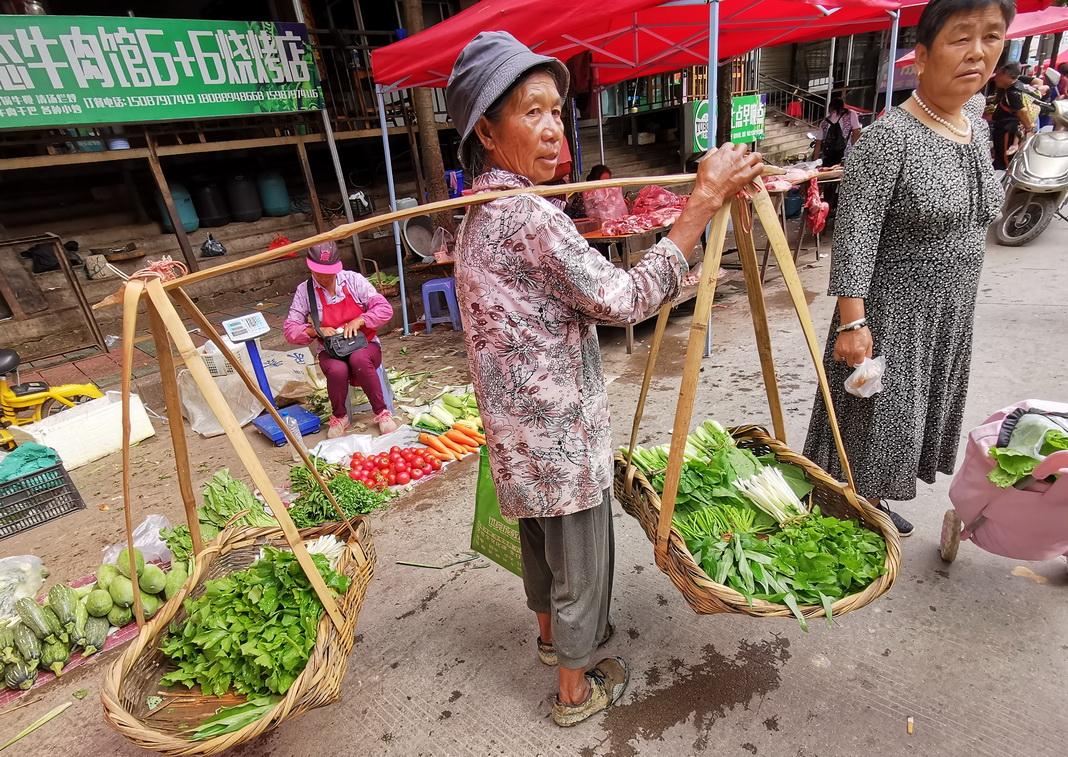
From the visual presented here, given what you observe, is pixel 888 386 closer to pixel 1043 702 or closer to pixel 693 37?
pixel 1043 702

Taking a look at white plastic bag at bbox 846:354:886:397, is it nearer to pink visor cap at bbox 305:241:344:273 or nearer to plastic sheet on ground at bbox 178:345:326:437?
pink visor cap at bbox 305:241:344:273

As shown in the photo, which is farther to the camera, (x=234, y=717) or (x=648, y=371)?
(x=648, y=371)

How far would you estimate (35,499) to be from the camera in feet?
11.5

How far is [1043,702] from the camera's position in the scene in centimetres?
179

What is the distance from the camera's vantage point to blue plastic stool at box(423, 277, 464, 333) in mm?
6316

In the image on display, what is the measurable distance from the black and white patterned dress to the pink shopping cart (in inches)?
6.7

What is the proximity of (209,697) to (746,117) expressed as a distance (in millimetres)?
7766

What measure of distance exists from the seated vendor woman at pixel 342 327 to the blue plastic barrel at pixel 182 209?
5.07 m

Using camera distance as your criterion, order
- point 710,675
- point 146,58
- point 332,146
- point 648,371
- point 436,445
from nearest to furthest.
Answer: point 648,371 < point 710,675 < point 436,445 < point 146,58 < point 332,146

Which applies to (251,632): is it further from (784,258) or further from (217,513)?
(784,258)

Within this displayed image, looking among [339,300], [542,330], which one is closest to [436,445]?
[339,300]

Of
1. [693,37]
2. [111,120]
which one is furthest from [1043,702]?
[111,120]

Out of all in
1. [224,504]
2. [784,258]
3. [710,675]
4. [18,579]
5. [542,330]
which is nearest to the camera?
[542,330]

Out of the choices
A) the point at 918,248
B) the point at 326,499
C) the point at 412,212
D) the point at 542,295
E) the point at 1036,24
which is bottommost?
the point at 326,499
